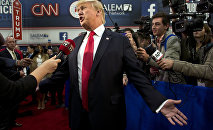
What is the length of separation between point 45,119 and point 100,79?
3.35m

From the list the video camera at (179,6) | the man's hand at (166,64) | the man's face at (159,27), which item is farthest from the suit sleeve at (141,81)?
the man's face at (159,27)

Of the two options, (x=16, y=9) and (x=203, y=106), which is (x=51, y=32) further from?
(x=203, y=106)

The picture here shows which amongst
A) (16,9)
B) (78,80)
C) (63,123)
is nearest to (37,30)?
(16,9)

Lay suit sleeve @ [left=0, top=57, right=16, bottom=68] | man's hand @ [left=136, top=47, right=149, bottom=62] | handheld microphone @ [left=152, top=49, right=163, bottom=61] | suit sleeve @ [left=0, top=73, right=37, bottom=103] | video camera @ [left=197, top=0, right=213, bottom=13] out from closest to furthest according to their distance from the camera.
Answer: suit sleeve @ [left=0, top=73, right=37, bottom=103], handheld microphone @ [left=152, top=49, right=163, bottom=61], video camera @ [left=197, top=0, right=213, bottom=13], man's hand @ [left=136, top=47, right=149, bottom=62], suit sleeve @ [left=0, top=57, right=16, bottom=68]

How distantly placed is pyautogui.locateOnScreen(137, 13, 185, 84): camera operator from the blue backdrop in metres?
0.30

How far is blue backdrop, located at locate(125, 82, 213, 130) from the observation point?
167cm

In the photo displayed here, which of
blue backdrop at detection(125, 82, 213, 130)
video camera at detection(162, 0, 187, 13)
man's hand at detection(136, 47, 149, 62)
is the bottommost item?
blue backdrop at detection(125, 82, 213, 130)

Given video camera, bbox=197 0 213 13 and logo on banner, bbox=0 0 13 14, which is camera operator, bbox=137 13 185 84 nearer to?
video camera, bbox=197 0 213 13

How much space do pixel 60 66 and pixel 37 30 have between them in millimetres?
11124

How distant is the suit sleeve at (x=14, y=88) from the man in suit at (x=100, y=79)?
0.49 metres

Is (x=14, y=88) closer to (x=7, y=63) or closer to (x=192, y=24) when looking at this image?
(x=192, y=24)

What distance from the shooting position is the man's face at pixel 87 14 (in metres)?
1.66

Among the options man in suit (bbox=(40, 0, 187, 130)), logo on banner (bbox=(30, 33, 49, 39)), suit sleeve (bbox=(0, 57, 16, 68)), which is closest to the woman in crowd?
suit sleeve (bbox=(0, 57, 16, 68))

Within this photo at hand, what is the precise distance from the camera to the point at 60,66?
180 cm
